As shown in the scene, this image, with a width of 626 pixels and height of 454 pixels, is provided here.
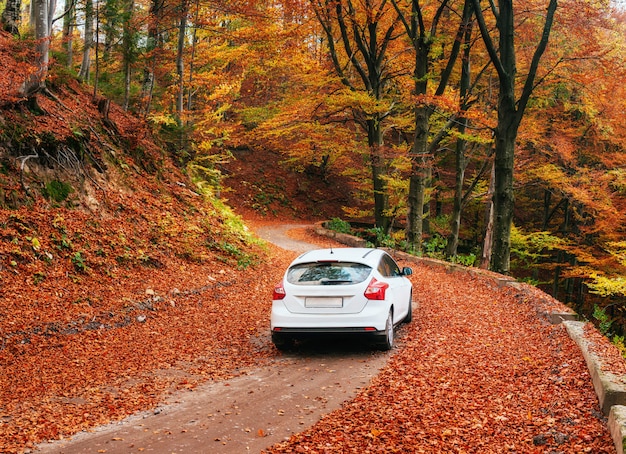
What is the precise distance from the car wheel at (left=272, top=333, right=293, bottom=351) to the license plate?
63 centimetres

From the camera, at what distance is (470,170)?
3581cm

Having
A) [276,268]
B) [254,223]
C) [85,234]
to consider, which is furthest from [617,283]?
[254,223]

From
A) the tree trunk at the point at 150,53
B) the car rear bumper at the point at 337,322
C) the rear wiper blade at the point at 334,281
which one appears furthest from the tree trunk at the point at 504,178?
the tree trunk at the point at 150,53

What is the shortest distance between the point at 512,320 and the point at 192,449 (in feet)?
24.6

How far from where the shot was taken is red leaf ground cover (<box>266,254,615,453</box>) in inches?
194

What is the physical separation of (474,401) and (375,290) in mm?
2486

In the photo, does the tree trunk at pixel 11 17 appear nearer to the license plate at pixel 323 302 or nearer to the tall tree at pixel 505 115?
the license plate at pixel 323 302

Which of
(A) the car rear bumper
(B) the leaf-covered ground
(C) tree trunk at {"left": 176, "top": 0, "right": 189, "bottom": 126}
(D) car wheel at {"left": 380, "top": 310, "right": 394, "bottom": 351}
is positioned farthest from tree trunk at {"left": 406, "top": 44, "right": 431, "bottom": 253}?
(A) the car rear bumper

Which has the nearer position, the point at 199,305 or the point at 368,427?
the point at 368,427

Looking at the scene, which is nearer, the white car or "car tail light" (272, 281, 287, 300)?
the white car

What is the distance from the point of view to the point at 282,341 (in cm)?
835

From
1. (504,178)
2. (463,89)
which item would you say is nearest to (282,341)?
(504,178)

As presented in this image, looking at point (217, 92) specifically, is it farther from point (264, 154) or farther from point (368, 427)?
point (264, 154)

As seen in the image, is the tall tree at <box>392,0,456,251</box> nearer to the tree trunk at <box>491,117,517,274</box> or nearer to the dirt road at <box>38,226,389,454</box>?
the tree trunk at <box>491,117,517,274</box>
